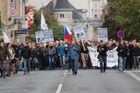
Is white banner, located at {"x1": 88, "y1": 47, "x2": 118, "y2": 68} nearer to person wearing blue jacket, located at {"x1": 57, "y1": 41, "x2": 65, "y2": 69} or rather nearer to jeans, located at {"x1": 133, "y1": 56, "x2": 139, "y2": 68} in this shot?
jeans, located at {"x1": 133, "y1": 56, "x2": 139, "y2": 68}

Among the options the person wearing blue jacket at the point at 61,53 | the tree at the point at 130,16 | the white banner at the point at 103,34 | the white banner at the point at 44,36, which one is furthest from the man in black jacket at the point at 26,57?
the tree at the point at 130,16

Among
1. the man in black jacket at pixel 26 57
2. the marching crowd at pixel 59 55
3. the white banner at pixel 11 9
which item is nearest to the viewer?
the man in black jacket at pixel 26 57

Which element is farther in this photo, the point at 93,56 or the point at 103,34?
the point at 103,34

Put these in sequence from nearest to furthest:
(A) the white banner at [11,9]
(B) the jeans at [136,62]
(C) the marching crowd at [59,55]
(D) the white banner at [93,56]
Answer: (C) the marching crowd at [59,55]
(B) the jeans at [136,62]
(D) the white banner at [93,56]
(A) the white banner at [11,9]

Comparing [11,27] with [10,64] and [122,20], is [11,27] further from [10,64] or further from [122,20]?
[10,64]

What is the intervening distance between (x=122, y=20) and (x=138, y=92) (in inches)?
1854

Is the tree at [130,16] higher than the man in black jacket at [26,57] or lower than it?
higher

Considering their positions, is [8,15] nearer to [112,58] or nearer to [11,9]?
[11,9]

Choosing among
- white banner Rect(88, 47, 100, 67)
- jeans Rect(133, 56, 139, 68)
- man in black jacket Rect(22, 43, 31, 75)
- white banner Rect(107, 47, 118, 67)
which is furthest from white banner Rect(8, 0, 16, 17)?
man in black jacket Rect(22, 43, 31, 75)

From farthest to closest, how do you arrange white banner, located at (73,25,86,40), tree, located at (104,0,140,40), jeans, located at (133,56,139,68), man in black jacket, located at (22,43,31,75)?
tree, located at (104,0,140,40) → jeans, located at (133,56,139,68) → white banner, located at (73,25,86,40) → man in black jacket, located at (22,43,31,75)

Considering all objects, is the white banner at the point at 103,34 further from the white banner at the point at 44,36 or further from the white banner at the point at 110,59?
the white banner at the point at 44,36

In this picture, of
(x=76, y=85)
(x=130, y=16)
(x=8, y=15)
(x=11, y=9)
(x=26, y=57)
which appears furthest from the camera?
(x=8, y=15)

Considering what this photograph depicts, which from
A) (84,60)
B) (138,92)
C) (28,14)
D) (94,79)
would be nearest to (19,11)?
(28,14)

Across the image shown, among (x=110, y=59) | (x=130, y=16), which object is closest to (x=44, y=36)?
(x=110, y=59)
